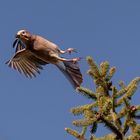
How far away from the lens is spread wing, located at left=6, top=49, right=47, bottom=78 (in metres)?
6.22

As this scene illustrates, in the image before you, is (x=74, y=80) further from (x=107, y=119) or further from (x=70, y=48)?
(x=107, y=119)

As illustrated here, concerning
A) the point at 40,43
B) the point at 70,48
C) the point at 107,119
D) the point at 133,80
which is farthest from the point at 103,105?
the point at 40,43

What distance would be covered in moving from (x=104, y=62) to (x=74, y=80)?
1031 millimetres

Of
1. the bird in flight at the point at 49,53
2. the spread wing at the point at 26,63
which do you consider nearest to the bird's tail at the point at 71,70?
the bird in flight at the point at 49,53

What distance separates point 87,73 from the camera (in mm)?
4770

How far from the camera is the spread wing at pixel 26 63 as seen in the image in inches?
245

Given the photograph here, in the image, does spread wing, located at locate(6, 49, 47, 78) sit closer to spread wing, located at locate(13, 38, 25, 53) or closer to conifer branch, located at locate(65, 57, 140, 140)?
spread wing, located at locate(13, 38, 25, 53)

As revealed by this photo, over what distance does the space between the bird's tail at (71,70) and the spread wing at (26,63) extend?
41 cm

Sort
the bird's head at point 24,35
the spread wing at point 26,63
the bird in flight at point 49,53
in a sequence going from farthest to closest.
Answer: the spread wing at point 26,63, the bird's head at point 24,35, the bird in flight at point 49,53

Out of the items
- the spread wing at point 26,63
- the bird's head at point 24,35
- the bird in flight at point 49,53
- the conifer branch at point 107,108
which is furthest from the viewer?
the spread wing at point 26,63

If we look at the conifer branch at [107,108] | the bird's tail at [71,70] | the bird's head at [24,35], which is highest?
the bird's head at [24,35]

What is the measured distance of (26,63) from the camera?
6508mm

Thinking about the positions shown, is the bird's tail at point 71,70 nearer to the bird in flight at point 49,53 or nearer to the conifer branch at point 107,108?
the bird in flight at point 49,53

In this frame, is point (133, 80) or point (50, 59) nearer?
point (133, 80)
